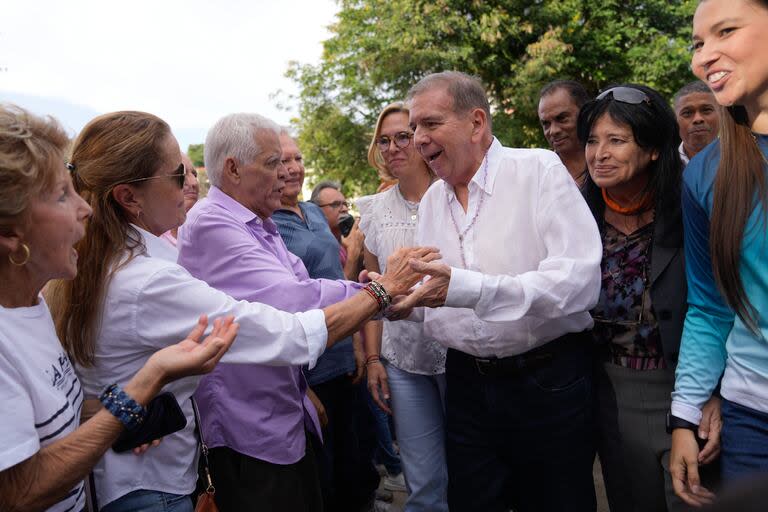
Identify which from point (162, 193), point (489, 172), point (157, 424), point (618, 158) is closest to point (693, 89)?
point (618, 158)

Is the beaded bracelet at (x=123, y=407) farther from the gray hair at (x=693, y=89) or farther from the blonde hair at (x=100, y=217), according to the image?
the gray hair at (x=693, y=89)

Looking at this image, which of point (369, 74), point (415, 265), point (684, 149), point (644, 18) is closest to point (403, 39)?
point (369, 74)

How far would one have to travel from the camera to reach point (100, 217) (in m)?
2.11

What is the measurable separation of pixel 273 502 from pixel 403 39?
1771 centimetres

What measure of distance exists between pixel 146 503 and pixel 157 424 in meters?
0.30

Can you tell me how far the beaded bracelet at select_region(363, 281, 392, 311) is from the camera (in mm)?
2572

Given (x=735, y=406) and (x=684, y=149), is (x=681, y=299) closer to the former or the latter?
(x=735, y=406)

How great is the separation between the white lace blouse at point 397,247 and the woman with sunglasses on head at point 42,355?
1.69 m

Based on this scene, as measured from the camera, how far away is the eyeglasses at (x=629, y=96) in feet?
8.79

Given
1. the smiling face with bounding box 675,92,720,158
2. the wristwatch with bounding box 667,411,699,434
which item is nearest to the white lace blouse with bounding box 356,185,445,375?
the wristwatch with bounding box 667,411,699,434

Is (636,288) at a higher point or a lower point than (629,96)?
lower

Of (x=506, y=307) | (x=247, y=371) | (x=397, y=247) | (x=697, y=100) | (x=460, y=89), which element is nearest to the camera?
(x=506, y=307)

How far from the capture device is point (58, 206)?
171 cm

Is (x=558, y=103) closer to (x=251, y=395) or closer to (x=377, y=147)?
(x=377, y=147)
